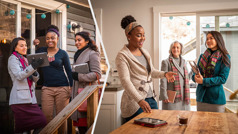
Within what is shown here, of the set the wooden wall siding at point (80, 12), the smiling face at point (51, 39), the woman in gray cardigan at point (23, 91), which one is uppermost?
the wooden wall siding at point (80, 12)

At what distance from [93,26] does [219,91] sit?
2.12m

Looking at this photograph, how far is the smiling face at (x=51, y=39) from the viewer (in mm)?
281

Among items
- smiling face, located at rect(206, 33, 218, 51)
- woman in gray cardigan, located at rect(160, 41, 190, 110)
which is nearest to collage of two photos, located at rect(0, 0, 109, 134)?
smiling face, located at rect(206, 33, 218, 51)

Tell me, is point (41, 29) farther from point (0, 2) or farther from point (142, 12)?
point (142, 12)

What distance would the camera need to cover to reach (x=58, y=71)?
320 millimetres

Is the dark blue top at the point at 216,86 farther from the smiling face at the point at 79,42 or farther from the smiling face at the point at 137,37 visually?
the smiling face at the point at 79,42

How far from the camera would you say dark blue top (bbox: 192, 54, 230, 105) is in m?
2.22

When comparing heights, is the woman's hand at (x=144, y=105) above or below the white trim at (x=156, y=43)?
below

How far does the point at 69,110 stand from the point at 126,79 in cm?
112

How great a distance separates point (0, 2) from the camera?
0.24 meters

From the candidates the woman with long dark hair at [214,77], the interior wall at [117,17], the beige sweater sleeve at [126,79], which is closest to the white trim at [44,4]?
the beige sweater sleeve at [126,79]

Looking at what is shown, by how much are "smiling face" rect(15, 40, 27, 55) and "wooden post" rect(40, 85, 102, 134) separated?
0.10 metres

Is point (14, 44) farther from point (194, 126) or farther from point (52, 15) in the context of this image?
point (194, 126)

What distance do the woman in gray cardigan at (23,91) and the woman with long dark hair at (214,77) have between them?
2.14 meters
